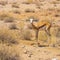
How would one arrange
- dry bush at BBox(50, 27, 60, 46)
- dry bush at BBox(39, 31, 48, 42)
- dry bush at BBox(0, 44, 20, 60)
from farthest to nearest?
dry bush at BBox(39, 31, 48, 42) < dry bush at BBox(50, 27, 60, 46) < dry bush at BBox(0, 44, 20, 60)

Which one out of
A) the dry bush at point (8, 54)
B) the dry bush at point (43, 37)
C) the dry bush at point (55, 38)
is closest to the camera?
the dry bush at point (8, 54)

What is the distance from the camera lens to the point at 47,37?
59.2 ft

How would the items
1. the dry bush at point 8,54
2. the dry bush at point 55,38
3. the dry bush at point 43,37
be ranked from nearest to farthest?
the dry bush at point 8,54 < the dry bush at point 55,38 < the dry bush at point 43,37

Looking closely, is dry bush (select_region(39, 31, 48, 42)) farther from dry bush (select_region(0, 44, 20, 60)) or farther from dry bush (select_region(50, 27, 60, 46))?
dry bush (select_region(0, 44, 20, 60))

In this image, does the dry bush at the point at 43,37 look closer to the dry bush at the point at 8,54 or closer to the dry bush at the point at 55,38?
the dry bush at the point at 55,38

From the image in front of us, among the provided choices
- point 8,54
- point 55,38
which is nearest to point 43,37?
point 55,38

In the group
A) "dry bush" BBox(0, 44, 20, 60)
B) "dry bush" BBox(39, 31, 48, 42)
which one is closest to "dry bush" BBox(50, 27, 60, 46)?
"dry bush" BBox(39, 31, 48, 42)

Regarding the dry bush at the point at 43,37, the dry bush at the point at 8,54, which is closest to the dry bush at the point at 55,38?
the dry bush at the point at 43,37

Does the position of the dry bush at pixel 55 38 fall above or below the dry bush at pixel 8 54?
below

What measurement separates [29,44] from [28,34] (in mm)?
2213

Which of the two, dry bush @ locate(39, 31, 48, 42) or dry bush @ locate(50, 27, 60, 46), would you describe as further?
dry bush @ locate(39, 31, 48, 42)

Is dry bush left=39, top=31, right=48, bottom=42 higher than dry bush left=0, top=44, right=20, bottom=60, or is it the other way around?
dry bush left=0, top=44, right=20, bottom=60

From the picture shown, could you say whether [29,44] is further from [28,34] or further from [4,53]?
[4,53]

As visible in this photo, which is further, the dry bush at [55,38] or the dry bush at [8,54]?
the dry bush at [55,38]
